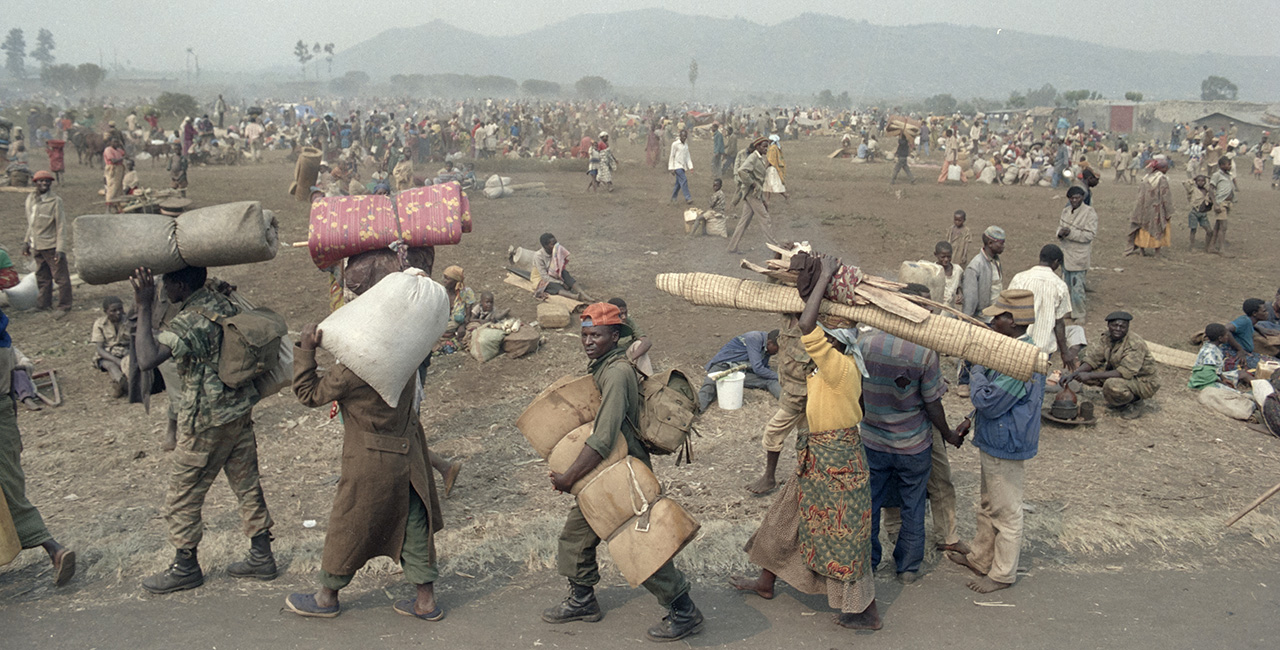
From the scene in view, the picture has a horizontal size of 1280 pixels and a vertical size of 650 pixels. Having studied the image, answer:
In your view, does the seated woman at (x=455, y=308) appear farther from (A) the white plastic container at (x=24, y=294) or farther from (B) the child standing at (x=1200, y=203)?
(B) the child standing at (x=1200, y=203)

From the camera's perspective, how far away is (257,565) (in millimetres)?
4527

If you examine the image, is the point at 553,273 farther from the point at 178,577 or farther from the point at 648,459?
the point at 648,459

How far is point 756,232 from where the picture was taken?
1532 cm

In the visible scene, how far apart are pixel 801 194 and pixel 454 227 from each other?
1581cm

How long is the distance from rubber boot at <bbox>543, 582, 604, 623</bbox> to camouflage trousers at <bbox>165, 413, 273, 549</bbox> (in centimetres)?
167

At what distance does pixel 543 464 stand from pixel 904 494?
9.23 feet

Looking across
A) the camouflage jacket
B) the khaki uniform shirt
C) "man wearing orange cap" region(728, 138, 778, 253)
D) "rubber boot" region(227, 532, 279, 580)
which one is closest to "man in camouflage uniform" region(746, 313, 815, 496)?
"rubber boot" region(227, 532, 279, 580)

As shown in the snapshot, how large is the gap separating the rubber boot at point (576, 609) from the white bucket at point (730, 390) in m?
3.55

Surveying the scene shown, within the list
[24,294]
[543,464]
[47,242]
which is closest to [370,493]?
[543,464]

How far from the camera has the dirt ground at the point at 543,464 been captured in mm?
4914

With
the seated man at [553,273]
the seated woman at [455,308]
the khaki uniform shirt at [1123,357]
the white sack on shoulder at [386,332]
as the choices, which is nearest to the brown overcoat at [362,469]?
the white sack on shoulder at [386,332]

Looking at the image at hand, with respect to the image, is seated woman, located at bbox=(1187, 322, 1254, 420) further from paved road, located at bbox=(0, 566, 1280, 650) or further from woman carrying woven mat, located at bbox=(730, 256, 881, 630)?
woman carrying woven mat, located at bbox=(730, 256, 881, 630)

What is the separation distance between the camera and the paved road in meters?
3.99

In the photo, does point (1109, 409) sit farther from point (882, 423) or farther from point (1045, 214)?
point (1045, 214)
